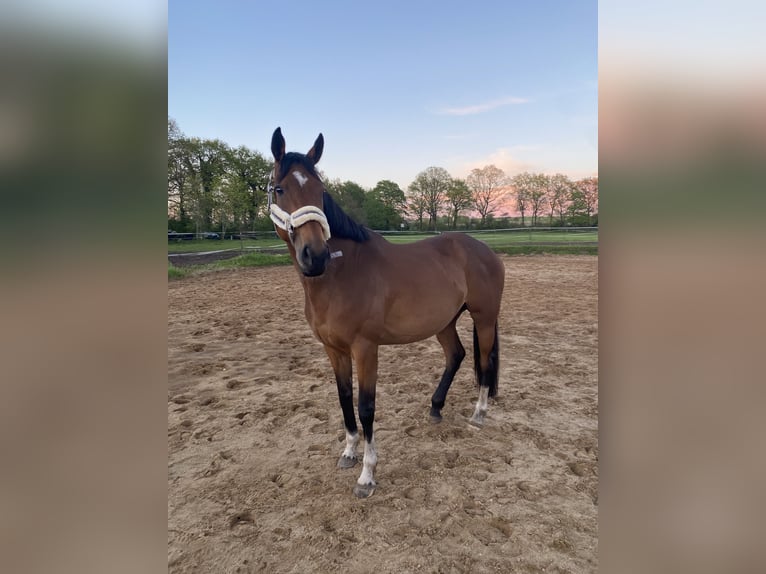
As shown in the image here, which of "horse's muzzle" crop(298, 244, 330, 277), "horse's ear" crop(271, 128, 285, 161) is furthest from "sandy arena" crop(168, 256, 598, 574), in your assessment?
"horse's ear" crop(271, 128, 285, 161)

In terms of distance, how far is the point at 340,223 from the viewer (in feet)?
8.32

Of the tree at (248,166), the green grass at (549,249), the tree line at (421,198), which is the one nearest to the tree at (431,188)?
the tree line at (421,198)

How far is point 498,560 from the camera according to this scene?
1890 mm

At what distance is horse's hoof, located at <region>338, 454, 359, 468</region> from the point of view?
2.73m

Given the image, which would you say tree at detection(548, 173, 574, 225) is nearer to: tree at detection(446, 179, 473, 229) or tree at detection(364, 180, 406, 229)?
tree at detection(446, 179, 473, 229)

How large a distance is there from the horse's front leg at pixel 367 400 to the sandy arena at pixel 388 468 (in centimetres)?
11

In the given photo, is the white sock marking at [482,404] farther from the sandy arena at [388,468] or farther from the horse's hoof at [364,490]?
the horse's hoof at [364,490]

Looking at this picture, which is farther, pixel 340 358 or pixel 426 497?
pixel 340 358

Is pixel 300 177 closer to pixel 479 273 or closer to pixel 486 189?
pixel 479 273

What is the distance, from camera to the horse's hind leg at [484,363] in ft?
10.9

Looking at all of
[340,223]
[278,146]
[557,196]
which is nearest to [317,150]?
[278,146]
